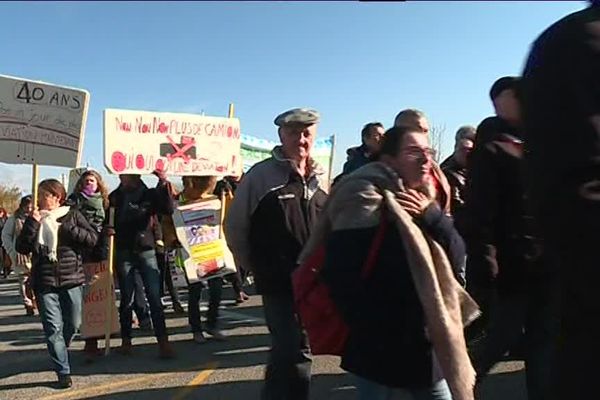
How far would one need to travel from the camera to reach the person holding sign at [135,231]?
6.14 meters

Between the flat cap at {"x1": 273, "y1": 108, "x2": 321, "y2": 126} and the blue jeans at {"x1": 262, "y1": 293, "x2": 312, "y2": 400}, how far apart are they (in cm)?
97

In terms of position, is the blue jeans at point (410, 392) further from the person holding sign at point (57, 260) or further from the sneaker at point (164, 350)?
the sneaker at point (164, 350)

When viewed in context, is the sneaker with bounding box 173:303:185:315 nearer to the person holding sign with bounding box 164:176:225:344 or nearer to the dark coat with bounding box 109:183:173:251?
the person holding sign with bounding box 164:176:225:344

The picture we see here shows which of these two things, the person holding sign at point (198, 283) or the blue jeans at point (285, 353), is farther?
the person holding sign at point (198, 283)

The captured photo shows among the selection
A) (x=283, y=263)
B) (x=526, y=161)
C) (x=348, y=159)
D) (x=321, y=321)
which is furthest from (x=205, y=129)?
(x=526, y=161)

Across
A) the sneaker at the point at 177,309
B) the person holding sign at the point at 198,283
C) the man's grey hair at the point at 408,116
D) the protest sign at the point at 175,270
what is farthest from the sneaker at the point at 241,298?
the man's grey hair at the point at 408,116

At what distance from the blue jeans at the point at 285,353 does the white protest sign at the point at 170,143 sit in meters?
3.04

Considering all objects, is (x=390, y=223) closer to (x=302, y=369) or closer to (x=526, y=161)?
(x=526, y=161)

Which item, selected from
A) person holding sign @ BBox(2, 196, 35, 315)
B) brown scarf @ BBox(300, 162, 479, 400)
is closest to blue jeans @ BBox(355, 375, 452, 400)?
brown scarf @ BBox(300, 162, 479, 400)

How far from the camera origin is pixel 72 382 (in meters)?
5.30

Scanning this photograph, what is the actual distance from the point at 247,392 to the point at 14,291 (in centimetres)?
895

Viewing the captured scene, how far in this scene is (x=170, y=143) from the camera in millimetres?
6551

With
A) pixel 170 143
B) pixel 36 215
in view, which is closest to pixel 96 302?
pixel 36 215

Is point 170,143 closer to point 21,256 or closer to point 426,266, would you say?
point 21,256
